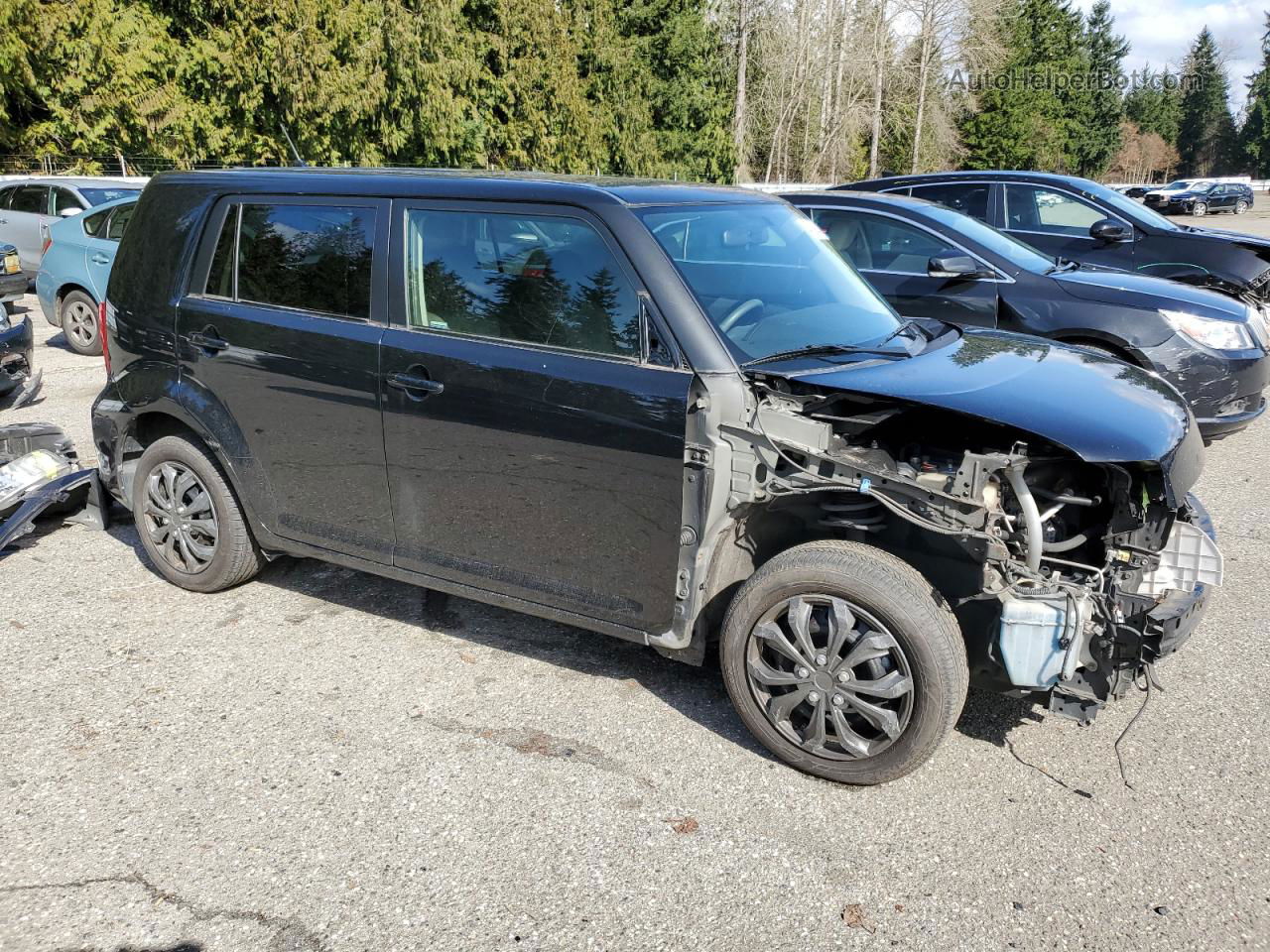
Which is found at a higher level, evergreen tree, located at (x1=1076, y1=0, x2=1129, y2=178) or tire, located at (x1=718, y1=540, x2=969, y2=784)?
evergreen tree, located at (x1=1076, y1=0, x2=1129, y2=178)

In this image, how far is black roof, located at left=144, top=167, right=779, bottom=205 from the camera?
378 centimetres

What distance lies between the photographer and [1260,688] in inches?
159

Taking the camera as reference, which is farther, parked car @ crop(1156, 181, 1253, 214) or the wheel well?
parked car @ crop(1156, 181, 1253, 214)

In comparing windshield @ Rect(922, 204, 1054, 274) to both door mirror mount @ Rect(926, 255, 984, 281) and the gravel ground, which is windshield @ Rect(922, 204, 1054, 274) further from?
the gravel ground

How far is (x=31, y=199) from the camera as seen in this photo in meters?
14.2

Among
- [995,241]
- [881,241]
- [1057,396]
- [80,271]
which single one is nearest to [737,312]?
[1057,396]

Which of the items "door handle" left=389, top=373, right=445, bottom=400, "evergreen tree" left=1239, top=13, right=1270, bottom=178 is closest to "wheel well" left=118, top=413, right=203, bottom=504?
"door handle" left=389, top=373, right=445, bottom=400

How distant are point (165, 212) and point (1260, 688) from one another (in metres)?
5.10

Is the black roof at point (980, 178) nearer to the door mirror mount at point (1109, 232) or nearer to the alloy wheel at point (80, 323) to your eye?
the door mirror mount at point (1109, 232)

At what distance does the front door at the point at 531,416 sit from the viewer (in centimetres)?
352

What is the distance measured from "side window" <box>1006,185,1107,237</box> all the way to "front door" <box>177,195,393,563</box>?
743 centimetres

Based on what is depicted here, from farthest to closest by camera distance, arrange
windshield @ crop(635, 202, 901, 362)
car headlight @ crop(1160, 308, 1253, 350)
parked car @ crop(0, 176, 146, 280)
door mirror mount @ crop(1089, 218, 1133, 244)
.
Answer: parked car @ crop(0, 176, 146, 280)
door mirror mount @ crop(1089, 218, 1133, 244)
car headlight @ crop(1160, 308, 1253, 350)
windshield @ crop(635, 202, 901, 362)

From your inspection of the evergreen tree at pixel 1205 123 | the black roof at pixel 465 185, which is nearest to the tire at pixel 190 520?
the black roof at pixel 465 185

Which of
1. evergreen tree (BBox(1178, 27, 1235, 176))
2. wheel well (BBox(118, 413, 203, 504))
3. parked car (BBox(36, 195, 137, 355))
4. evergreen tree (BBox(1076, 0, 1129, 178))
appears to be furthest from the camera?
evergreen tree (BBox(1178, 27, 1235, 176))
